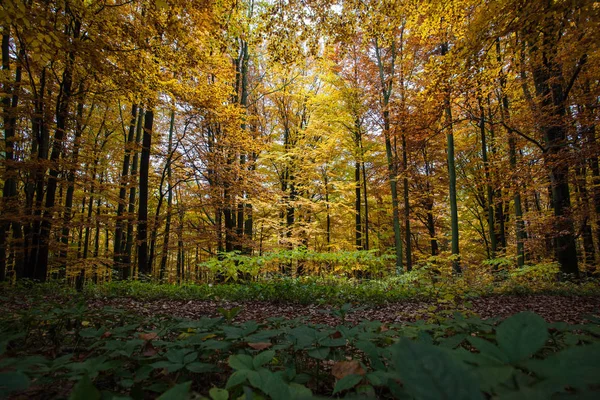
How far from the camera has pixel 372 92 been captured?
12.2m

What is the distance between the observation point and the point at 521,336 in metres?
0.60

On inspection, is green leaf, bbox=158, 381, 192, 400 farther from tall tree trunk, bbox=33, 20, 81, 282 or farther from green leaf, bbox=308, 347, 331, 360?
tall tree trunk, bbox=33, 20, 81, 282

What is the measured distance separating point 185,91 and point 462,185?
12514 millimetres

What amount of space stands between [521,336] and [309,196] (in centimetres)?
1401

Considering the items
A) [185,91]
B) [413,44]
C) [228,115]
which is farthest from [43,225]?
[413,44]

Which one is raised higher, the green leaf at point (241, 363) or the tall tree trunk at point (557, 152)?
the tall tree trunk at point (557, 152)

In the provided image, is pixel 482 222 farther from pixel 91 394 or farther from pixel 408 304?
pixel 91 394

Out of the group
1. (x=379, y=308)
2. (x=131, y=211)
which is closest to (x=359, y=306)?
(x=379, y=308)

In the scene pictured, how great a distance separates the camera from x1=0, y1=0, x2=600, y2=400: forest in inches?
34.5

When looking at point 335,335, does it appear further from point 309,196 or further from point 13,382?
point 309,196

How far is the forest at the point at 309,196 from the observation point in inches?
34.5

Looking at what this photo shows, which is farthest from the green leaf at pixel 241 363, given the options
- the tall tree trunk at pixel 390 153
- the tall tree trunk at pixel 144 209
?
the tall tree trunk at pixel 390 153

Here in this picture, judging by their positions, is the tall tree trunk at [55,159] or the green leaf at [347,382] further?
the tall tree trunk at [55,159]

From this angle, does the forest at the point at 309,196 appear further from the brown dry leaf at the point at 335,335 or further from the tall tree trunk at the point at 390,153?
the tall tree trunk at the point at 390,153
